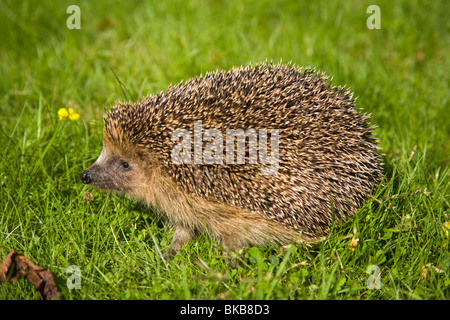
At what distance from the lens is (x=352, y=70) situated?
246 inches

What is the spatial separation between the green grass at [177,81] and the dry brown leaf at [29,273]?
0.09 metres

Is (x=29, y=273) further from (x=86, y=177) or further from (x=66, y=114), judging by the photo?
(x=66, y=114)

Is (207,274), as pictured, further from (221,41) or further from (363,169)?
(221,41)

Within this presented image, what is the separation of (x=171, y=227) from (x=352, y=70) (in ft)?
11.3

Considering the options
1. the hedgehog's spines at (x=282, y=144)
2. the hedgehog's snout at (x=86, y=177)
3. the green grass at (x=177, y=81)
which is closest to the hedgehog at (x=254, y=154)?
the hedgehog's spines at (x=282, y=144)

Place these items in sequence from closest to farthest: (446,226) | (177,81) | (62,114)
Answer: (446,226) → (62,114) → (177,81)

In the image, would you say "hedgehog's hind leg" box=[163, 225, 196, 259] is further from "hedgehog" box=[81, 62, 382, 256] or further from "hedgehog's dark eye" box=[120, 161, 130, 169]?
"hedgehog's dark eye" box=[120, 161, 130, 169]

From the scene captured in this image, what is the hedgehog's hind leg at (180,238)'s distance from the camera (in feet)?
13.2

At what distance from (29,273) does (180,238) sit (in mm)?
1241

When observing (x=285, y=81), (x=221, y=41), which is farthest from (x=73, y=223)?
(x=221, y=41)

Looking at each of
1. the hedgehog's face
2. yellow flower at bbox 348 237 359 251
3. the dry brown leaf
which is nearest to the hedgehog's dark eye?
the hedgehog's face

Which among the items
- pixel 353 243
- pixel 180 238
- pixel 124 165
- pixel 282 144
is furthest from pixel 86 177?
pixel 353 243

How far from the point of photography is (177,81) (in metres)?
5.73

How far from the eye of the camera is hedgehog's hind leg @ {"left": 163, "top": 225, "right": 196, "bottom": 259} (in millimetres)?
4016
